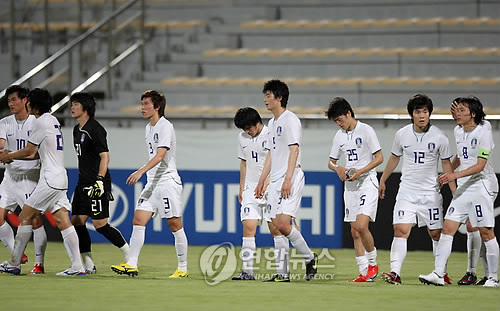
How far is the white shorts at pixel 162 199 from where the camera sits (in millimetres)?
10297

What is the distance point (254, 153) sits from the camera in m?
10.6

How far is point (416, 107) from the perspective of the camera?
9727 millimetres

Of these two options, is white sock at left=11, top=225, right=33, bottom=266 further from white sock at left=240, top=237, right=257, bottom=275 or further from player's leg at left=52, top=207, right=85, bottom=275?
white sock at left=240, top=237, right=257, bottom=275

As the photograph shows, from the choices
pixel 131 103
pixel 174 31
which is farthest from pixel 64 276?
pixel 174 31

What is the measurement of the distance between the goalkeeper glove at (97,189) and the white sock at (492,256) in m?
4.22

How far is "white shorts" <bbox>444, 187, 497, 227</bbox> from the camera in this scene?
961 centimetres

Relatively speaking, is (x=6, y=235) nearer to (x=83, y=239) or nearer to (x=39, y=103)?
(x=83, y=239)

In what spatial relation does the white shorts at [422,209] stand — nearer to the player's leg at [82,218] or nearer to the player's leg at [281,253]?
the player's leg at [281,253]

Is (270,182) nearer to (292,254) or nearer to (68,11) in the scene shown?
(292,254)

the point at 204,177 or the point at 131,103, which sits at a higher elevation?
the point at 131,103

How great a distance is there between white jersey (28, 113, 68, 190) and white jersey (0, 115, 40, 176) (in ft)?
1.72

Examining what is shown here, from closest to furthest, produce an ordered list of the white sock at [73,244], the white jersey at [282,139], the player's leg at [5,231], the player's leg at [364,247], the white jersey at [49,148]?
1. the white jersey at [282,139]
2. the player's leg at [364,247]
3. the white jersey at [49,148]
4. the white sock at [73,244]
5. the player's leg at [5,231]

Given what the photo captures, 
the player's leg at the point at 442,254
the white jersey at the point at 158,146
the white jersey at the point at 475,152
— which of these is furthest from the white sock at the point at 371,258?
the white jersey at the point at 158,146

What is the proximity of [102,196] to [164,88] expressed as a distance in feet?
25.3
